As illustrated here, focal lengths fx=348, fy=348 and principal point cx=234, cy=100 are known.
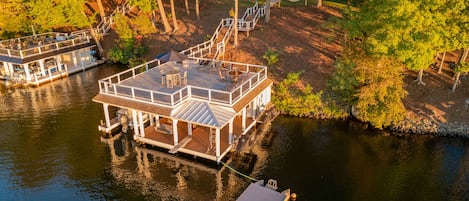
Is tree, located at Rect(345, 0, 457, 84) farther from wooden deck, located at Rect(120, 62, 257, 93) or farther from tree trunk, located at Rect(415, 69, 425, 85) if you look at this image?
wooden deck, located at Rect(120, 62, 257, 93)

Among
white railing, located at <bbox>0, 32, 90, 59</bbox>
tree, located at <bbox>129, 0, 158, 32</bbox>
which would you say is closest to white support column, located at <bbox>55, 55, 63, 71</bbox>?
white railing, located at <bbox>0, 32, 90, 59</bbox>

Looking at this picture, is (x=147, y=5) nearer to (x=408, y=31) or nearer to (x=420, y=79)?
(x=408, y=31)

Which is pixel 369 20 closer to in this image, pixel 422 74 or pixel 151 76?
pixel 422 74

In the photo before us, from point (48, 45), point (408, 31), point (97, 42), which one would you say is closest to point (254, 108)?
point (408, 31)

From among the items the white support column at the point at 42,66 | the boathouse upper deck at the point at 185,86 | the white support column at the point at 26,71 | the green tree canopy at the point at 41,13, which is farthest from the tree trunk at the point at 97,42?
the boathouse upper deck at the point at 185,86

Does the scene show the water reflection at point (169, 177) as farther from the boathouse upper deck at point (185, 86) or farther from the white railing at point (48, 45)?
the white railing at point (48, 45)

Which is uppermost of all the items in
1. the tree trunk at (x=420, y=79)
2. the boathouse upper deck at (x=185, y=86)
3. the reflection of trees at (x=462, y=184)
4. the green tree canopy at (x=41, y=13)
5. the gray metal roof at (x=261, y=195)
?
the green tree canopy at (x=41, y=13)
